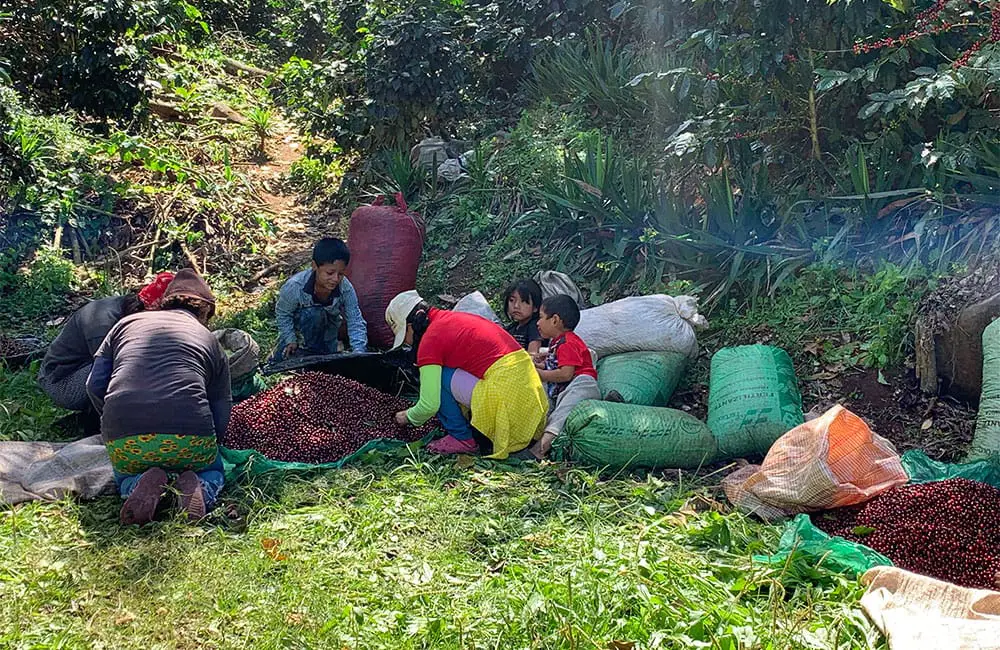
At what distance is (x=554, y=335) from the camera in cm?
487

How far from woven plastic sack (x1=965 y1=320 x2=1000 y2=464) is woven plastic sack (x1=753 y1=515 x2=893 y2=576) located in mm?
955

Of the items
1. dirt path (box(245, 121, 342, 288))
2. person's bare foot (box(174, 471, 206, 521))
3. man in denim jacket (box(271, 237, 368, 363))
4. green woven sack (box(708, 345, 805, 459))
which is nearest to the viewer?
person's bare foot (box(174, 471, 206, 521))

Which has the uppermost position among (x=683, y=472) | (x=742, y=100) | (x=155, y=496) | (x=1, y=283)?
(x=742, y=100)

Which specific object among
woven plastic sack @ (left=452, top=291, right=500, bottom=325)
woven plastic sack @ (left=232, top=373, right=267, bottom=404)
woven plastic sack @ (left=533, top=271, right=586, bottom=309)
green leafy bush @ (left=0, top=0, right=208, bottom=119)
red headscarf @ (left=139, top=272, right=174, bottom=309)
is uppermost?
green leafy bush @ (left=0, top=0, right=208, bottom=119)

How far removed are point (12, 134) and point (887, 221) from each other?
19.7 ft

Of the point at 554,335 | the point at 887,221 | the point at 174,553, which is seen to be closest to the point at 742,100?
the point at 887,221

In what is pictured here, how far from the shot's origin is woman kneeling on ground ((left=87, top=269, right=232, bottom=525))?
372 cm

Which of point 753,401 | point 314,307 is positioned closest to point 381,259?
point 314,307

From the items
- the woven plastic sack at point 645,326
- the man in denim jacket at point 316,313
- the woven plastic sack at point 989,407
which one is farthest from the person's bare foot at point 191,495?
the woven plastic sack at point 989,407

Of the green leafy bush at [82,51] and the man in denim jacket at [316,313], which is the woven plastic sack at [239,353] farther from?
the green leafy bush at [82,51]

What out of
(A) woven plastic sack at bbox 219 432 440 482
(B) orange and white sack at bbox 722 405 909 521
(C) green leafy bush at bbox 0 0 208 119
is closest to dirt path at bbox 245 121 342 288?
(C) green leafy bush at bbox 0 0 208 119

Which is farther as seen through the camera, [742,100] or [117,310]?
[742,100]

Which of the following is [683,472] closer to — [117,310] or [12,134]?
[117,310]

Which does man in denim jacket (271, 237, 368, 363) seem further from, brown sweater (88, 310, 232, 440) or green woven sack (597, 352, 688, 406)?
green woven sack (597, 352, 688, 406)
